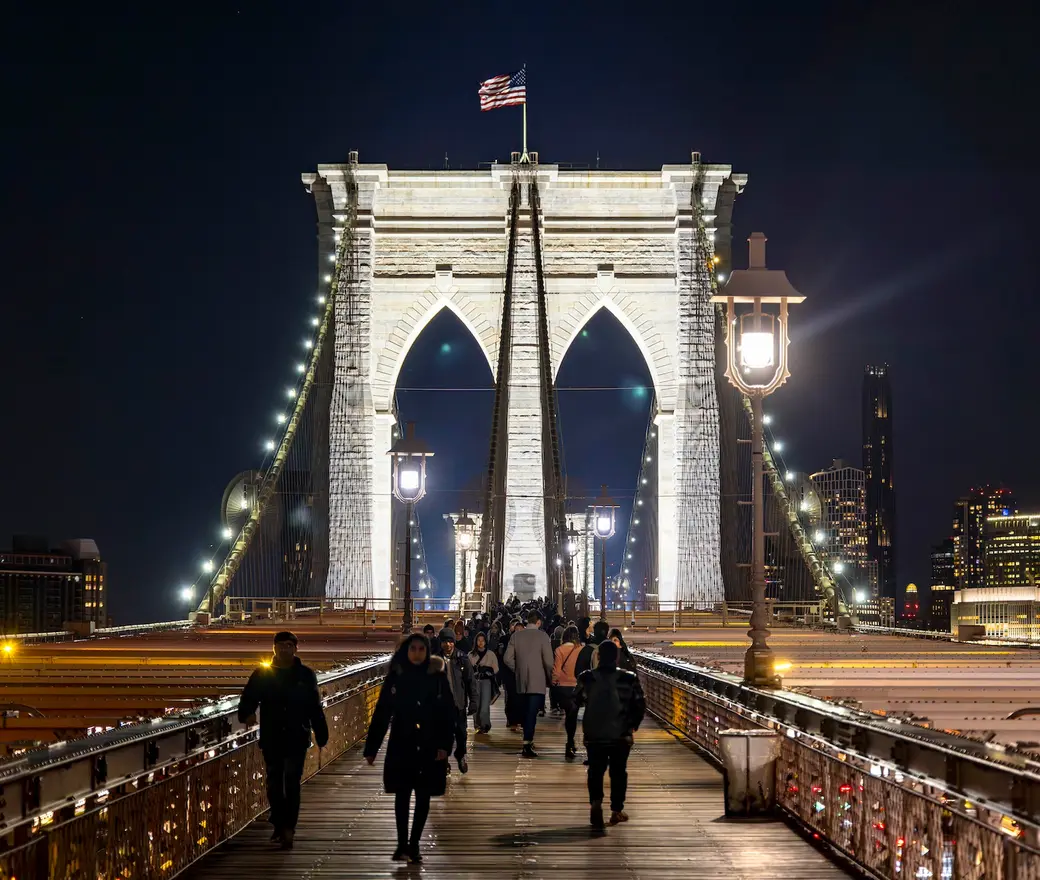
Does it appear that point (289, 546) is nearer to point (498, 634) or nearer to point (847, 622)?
point (847, 622)

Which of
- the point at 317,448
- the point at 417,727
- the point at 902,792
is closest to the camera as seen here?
the point at 902,792

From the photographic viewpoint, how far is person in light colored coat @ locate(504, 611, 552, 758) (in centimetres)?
1570

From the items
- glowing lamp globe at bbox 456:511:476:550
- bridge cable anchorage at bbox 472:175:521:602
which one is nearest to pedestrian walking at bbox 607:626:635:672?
bridge cable anchorage at bbox 472:175:521:602

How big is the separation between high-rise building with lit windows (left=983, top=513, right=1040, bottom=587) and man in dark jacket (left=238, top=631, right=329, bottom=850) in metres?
113

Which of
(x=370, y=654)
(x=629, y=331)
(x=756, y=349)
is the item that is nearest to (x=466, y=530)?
(x=629, y=331)

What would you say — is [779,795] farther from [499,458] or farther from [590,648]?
[499,458]

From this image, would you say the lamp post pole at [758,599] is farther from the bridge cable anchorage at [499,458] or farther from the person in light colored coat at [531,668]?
the bridge cable anchorage at [499,458]

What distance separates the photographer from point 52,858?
259 inches

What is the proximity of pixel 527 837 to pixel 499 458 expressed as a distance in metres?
43.9

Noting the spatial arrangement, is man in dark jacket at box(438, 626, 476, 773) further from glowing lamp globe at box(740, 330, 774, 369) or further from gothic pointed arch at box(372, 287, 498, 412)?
gothic pointed arch at box(372, 287, 498, 412)

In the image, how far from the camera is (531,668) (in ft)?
52.1

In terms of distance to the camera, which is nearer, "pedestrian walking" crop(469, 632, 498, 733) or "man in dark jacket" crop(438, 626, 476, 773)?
"man in dark jacket" crop(438, 626, 476, 773)

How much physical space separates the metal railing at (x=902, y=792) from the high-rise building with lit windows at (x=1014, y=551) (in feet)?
365

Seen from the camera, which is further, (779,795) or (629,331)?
(629,331)
